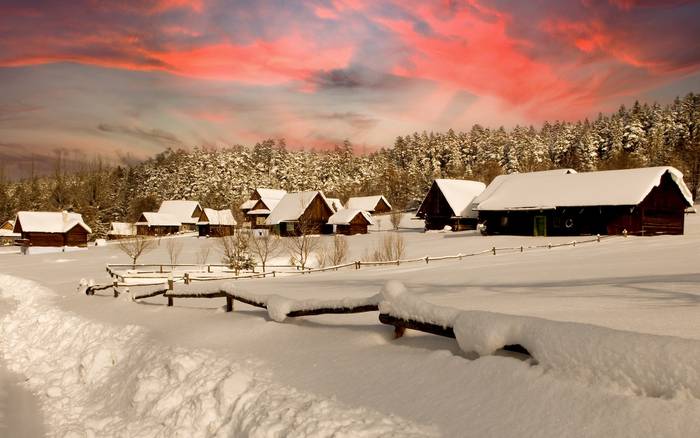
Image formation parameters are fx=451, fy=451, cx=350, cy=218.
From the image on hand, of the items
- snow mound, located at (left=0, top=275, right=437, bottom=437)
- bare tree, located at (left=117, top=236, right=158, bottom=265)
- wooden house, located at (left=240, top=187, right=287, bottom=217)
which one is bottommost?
snow mound, located at (left=0, top=275, right=437, bottom=437)

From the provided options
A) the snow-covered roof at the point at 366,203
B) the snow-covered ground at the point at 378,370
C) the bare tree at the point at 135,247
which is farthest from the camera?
the snow-covered roof at the point at 366,203

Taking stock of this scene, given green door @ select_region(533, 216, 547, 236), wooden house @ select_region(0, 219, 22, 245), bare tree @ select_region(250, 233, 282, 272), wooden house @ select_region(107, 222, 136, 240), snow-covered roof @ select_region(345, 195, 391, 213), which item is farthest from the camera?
snow-covered roof @ select_region(345, 195, 391, 213)

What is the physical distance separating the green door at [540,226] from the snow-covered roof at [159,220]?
2822 inches

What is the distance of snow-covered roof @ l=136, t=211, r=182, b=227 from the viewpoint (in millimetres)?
87250

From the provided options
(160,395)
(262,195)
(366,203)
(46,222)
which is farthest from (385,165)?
(160,395)

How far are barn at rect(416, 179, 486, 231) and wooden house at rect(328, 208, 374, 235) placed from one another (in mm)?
8026

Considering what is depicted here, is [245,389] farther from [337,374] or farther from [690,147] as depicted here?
[690,147]

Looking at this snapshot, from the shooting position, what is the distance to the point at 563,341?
4.46m

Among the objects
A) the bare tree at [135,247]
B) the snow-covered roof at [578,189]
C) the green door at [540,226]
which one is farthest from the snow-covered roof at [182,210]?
the green door at [540,226]

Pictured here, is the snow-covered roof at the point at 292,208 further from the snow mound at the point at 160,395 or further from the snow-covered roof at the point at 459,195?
the snow mound at the point at 160,395

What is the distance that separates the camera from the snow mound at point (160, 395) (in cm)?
509

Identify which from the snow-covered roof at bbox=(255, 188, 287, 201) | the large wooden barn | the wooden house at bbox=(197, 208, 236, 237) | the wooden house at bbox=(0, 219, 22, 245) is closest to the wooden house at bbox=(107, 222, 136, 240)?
the wooden house at bbox=(197, 208, 236, 237)

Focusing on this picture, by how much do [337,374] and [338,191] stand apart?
368ft

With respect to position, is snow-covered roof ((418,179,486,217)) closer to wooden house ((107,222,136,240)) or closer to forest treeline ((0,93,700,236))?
forest treeline ((0,93,700,236))
